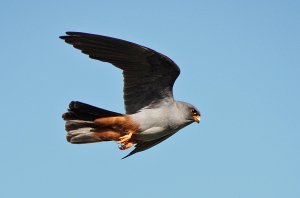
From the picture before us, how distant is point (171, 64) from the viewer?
15.0m

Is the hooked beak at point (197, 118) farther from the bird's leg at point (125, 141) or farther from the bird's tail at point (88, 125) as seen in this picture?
the bird's tail at point (88, 125)

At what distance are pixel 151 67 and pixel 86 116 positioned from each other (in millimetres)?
1601

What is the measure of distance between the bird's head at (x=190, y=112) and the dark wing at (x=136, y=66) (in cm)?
27

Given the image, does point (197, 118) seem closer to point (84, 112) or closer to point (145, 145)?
point (145, 145)

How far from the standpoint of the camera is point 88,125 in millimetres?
15391

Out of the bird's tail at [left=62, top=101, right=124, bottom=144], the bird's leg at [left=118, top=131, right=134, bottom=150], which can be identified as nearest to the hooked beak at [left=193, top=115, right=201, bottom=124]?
the bird's leg at [left=118, top=131, right=134, bottom=150]

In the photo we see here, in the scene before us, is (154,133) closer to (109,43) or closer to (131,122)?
(131,122)

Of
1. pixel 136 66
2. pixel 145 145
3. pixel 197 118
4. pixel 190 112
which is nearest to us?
pixel 136 66

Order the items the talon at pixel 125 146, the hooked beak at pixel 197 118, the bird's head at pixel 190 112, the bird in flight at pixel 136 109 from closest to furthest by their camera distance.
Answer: the bird in flight at pixel 136 109 → the talon at pixel 125 146 → the bird's head at pixel 190 112 → the hooked beak at pixel 197 118

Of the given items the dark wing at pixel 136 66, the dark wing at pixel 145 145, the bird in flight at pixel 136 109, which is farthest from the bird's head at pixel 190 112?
the dark wing at pixel 145 145

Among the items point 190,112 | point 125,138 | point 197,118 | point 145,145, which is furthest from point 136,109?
point 197,118

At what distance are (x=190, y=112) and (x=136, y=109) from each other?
105cm

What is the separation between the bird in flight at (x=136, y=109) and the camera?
14.9 meters

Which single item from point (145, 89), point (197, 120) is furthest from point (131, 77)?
point (197, 120)
